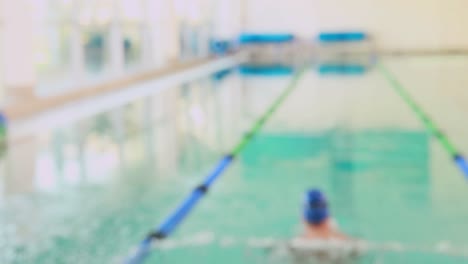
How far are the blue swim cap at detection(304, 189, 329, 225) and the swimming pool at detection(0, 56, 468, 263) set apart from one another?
201mm

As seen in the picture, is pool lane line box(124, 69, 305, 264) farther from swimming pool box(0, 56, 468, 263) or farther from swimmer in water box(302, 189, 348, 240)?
swimmer in water box(302, 189, 348, 240)

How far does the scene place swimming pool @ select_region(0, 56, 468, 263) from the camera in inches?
116

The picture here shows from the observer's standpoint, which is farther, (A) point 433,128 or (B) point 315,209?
(A) point 433,128

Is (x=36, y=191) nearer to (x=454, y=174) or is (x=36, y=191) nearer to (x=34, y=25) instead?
(x=454, y=174)

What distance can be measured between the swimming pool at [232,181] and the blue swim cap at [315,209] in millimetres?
201

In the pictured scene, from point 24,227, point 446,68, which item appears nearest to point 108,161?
point 24,227

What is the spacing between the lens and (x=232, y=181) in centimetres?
410

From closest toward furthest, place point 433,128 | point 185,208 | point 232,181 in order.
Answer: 1. point 185,208
2. point 232,181
3. point 433,128

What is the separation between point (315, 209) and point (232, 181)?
1.50m

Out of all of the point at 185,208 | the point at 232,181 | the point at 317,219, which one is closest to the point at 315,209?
the point at 317,219

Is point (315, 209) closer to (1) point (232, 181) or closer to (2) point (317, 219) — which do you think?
(2) point (317, 219)

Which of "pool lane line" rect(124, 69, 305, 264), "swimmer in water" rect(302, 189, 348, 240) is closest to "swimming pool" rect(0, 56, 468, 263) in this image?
"pool lane line" rect(124, 69, 305, 264)

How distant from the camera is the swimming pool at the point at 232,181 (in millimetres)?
2951

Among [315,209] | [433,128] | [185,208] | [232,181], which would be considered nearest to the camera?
[315,209]
